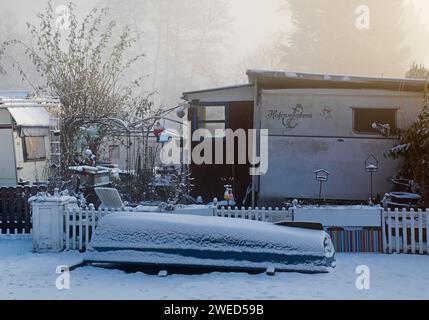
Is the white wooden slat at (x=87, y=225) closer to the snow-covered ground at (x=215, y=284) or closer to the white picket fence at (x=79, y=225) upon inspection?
the white picket fence at (x=79, y=225)

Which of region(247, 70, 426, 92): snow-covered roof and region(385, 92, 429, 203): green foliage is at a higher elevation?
region(247, 70, 426, 92): snow-covered roof

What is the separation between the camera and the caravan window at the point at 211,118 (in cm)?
1381

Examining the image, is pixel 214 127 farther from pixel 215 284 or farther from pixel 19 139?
pixel 215 284

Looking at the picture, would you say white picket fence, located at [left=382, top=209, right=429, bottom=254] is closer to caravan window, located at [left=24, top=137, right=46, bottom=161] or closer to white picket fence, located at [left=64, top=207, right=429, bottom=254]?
white picket fence, located at [left=64, top=207, right=429, bottom=254]

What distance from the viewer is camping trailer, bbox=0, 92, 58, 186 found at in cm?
1455

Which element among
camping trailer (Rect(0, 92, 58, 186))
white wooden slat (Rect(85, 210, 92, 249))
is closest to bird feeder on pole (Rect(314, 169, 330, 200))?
white wooden slat (Rect(85, 210, 92, 249))

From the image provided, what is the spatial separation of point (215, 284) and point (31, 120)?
10794 mm

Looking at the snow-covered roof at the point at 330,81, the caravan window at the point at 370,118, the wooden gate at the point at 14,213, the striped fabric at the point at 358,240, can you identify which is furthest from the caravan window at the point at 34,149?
the striped fabric at the point at 358,240

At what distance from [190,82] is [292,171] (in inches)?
1380

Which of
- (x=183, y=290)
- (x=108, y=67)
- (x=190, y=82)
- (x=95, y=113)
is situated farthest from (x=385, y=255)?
(x=190, y=82)

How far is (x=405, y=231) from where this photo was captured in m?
8.98

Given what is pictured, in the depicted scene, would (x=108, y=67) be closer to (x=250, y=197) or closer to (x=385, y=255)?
(x=250, y=197)

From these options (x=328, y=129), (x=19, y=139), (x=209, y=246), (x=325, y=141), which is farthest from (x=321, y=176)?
(x=19, y=139)

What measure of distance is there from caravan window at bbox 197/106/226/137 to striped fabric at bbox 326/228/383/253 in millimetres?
5393
